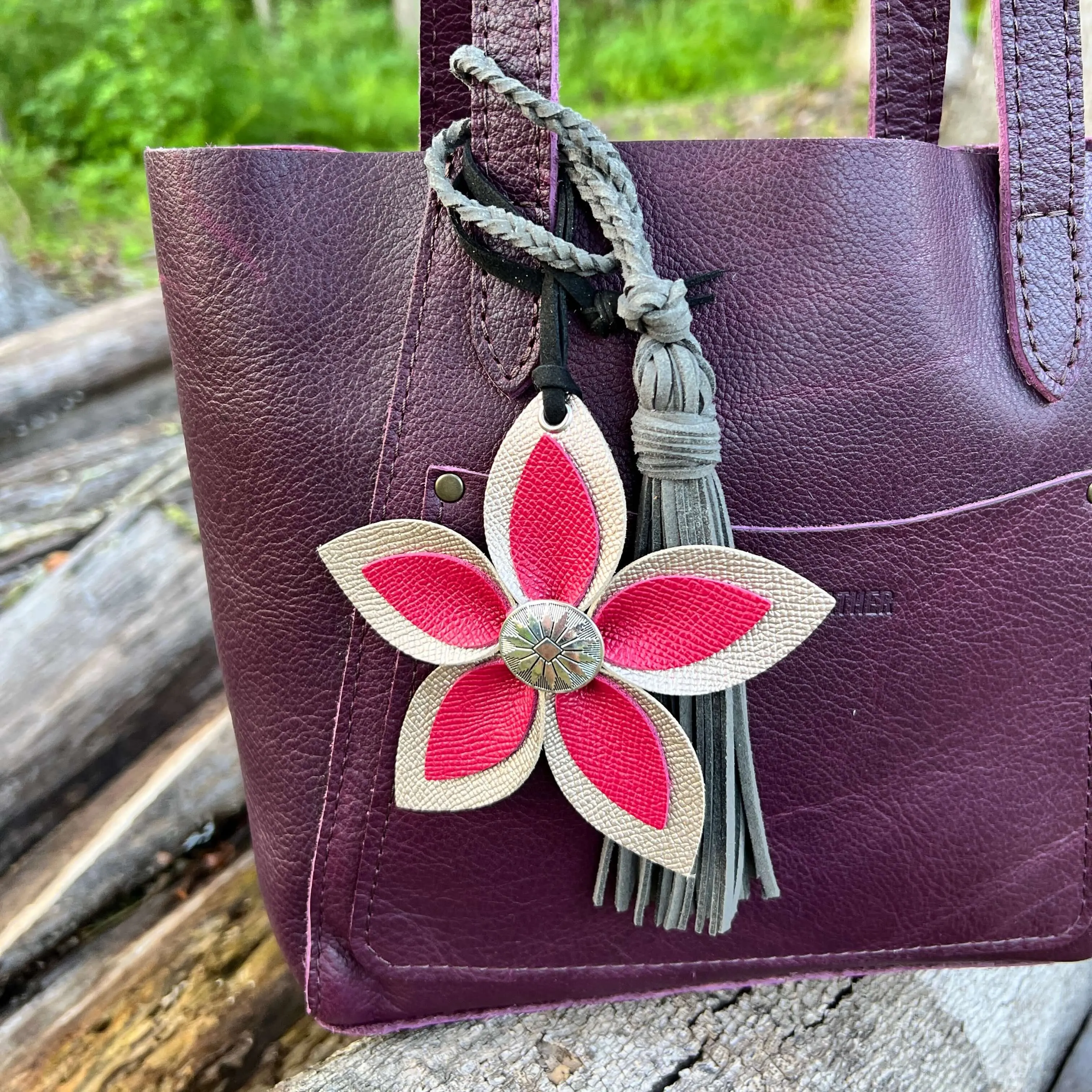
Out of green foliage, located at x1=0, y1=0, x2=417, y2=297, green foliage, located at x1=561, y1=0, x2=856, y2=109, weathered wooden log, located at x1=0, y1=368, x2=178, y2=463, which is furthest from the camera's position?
green foliage, located at x1=561, y1=0, x2=856, y2=109

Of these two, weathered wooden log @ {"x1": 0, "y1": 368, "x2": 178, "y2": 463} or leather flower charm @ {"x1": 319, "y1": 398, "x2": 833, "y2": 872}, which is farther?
weathered wooden log @ {"x1": 0, "y1": 368, "x2": 178, "y2": 463}

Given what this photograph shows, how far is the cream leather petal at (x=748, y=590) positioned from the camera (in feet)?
1.78

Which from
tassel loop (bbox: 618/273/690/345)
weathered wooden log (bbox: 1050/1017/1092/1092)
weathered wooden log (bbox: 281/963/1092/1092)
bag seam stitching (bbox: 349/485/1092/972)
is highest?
tassel loop (bbox: 618/273/690/345)

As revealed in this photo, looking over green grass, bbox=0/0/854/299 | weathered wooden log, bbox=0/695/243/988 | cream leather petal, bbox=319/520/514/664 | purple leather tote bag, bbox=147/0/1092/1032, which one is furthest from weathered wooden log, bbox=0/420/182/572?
green grass, bbox=0/0/854/299

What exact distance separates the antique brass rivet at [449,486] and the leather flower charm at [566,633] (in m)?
0.03

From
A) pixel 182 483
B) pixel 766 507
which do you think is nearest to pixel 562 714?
pixel 766 507

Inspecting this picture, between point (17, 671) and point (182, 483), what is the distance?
39 centimetres

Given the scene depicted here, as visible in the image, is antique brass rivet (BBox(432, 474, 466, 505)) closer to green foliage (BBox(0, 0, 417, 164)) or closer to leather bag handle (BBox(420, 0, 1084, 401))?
leather bag handle (BBox(420, 0, 1084, 401))

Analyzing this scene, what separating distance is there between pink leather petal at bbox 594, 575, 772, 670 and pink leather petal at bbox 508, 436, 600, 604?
0.11 feet

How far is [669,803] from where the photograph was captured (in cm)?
57

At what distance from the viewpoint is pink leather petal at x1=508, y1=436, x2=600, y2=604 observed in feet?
1.80

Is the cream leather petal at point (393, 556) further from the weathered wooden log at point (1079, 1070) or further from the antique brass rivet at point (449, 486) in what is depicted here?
the weathered wooden log at point (1079, 1070)

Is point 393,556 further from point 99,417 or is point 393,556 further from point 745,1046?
point 99,417

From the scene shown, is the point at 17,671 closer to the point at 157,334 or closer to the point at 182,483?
the point at 182,483
